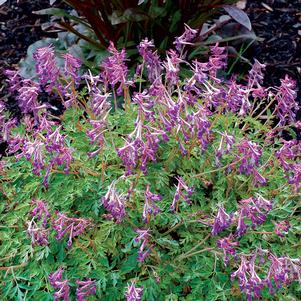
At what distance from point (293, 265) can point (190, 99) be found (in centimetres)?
72

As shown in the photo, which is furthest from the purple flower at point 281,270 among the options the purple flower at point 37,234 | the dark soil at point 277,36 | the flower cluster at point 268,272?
the dark soil at point 277,36

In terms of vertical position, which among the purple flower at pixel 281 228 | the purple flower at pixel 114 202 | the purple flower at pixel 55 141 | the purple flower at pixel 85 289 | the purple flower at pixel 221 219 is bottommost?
the purple flower at pixel 281 228

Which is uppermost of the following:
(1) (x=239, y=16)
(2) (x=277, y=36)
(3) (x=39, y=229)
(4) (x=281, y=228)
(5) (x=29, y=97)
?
(5) (x=29, y=97)

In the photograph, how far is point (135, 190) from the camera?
2.28 m

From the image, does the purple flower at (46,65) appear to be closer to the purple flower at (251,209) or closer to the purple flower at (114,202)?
the purple flower at (114,202)

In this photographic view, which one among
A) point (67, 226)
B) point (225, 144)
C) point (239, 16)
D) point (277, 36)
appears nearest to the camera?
point (67, 226)

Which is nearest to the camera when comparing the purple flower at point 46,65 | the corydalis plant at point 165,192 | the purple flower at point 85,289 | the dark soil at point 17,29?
the purple flower at point 85,289

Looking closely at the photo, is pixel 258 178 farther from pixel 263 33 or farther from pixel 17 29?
pixel 17 29

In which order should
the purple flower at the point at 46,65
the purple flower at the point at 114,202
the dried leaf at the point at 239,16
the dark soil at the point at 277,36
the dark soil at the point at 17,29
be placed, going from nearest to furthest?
the purple flower at the point at 114,202
the purple flower at the point at 46,65
the dried leaf at the point at 239,16
the dark soil at the point at 277,36
the dark soil at the point at 17,29

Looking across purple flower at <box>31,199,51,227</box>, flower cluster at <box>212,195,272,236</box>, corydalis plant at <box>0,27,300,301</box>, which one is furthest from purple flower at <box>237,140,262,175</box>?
purple flower at <box>31,199,51,227</box>

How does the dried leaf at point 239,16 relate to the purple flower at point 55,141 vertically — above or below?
below

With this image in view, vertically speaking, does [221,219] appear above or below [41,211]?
below

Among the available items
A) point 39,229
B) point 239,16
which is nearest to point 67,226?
point 39,229

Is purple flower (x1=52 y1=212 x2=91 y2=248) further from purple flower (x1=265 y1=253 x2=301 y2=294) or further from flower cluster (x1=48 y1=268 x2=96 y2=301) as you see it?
purple flower (x1=265 y1=253 x2=301 y2=294)
